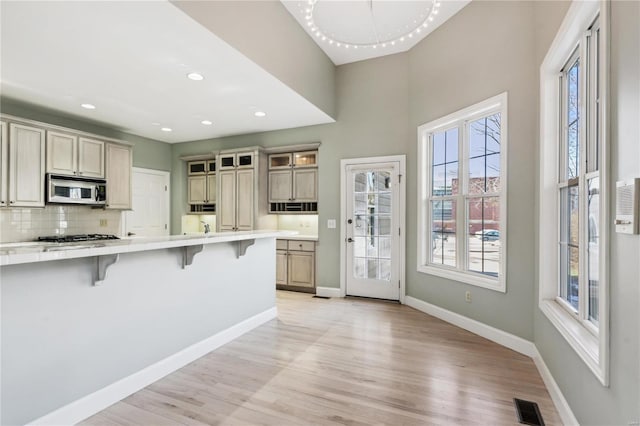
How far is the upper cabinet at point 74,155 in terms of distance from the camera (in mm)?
4367

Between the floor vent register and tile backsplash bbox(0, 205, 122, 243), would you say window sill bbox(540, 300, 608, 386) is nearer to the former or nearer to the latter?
the floor vent register

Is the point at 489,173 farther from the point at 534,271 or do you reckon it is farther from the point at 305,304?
the point at 305,304

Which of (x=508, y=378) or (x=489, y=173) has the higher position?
(x=489, y=173)

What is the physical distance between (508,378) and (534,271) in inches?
36.8

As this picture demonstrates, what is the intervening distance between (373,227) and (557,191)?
2.63m

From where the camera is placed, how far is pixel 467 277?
3578mm

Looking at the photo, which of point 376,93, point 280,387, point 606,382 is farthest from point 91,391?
point 376,93

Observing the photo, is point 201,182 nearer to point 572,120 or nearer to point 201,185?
point 201,185

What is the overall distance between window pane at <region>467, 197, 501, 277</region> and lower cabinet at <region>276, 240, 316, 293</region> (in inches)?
96.2

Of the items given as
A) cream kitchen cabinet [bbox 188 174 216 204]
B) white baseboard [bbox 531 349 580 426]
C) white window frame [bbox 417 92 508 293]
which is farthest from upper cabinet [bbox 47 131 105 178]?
white baseboard [bbox 531 349 580 426]

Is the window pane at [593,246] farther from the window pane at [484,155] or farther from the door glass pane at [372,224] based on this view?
the door glass pane at [372,224]

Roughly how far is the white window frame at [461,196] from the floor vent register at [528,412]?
1145mm

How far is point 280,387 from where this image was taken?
2385 millimetres

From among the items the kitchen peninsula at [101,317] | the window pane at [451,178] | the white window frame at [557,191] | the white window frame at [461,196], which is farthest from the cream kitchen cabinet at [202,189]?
the white window frame at [557,191]
